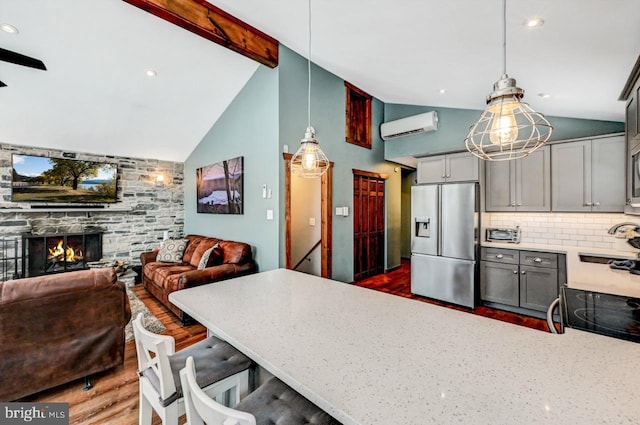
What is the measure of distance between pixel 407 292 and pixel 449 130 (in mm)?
2684

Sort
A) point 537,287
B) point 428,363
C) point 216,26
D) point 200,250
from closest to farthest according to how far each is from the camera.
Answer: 1. point 428,363
2. point 216,26
3. point 537,287
4. point 200,250

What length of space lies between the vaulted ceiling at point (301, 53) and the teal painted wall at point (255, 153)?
0.29 m

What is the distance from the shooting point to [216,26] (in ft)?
9.98

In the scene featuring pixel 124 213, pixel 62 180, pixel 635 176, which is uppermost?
pixel 62 180

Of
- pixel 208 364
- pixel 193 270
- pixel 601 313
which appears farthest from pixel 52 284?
pixel 601 313

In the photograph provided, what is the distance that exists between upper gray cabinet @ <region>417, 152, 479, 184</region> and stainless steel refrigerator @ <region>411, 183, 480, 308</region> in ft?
0.98

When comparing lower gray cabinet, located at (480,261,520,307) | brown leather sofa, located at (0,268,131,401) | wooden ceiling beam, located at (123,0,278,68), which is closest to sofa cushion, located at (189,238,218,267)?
brown leather sofa, located at (0,268,131,401)

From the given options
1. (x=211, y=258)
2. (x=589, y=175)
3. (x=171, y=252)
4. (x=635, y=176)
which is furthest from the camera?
(x=171, y=252)

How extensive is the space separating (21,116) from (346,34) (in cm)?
462

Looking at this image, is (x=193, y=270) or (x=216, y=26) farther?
(x=193, y=270)

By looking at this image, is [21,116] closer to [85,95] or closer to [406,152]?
[85,95]

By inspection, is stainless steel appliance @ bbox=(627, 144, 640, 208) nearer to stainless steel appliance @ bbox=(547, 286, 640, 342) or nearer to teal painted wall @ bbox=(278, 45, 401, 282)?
stainless steel appliance @ bbox=(547, 286, 640, 342)

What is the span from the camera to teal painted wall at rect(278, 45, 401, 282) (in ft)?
12.3

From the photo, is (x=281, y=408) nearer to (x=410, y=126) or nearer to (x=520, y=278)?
(x=520, y=278)
